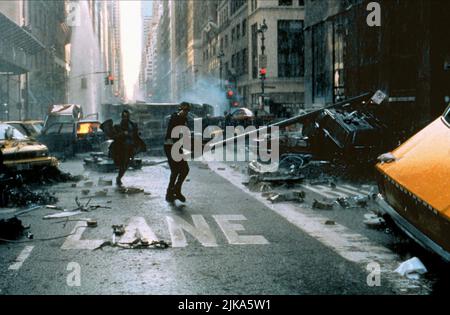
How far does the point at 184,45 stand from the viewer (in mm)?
130000

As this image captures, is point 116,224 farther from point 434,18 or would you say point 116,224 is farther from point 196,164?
point 434,18

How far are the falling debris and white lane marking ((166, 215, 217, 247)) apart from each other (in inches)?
92.4

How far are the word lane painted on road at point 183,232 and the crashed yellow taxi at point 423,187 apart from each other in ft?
6.69

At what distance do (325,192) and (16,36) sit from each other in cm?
3473

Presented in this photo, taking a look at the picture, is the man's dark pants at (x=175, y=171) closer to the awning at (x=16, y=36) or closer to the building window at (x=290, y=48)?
the awning at (x=16, y=36)

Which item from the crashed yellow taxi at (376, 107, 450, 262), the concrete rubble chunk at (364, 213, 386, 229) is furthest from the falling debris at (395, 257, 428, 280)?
the concrete rubble chunk at (364, 213, 386, 229)

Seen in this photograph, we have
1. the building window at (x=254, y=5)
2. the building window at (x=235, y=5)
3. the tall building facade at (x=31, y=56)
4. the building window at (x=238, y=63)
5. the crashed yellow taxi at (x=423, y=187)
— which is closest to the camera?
the crashed yellow taxi at (x=423, y=187)

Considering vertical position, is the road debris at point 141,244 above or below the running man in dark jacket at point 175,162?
below

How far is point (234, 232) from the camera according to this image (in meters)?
7.69

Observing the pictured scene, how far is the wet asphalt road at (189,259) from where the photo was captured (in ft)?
16.6

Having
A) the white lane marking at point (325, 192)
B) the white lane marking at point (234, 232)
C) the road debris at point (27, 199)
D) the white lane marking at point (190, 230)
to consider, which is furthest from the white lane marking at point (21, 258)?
the white lane marking at point (325, 192)

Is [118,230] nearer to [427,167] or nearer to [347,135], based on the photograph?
[427,167]

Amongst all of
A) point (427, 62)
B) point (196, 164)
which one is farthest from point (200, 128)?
point (427, 62)
